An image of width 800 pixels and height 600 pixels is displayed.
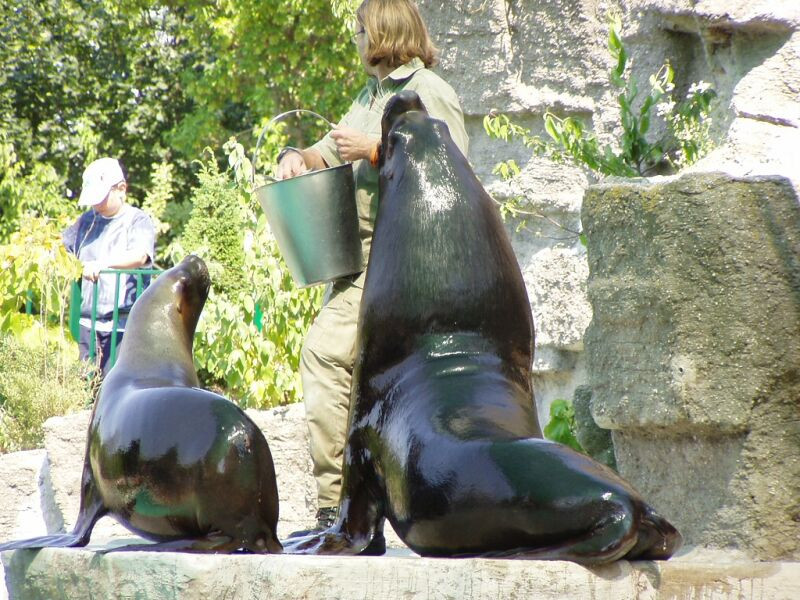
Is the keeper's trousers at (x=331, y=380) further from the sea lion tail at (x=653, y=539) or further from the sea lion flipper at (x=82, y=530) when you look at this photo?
the sea lion tail at (x=653, y=539)

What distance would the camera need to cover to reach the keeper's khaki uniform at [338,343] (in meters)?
3.93

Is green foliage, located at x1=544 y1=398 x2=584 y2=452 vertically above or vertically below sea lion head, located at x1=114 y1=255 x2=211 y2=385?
below

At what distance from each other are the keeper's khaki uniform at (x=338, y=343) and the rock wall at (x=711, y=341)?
27.9 inches

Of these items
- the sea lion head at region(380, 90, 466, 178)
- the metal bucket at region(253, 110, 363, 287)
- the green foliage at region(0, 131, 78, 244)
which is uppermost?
the sea lion head at region(380, 90, 466, 178)

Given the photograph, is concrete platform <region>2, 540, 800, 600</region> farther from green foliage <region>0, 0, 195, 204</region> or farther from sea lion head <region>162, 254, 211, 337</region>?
green foliage <region>0, 0, 195, 204</region>

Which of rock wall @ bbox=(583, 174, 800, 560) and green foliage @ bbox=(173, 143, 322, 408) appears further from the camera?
green foliage @ bbox=(173, 143, 322, 408)

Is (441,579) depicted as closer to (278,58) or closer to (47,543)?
(47,543)

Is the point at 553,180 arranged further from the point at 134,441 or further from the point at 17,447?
the point at 134,441

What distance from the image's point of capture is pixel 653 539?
225cm

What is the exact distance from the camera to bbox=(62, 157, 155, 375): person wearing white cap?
711 centimetres

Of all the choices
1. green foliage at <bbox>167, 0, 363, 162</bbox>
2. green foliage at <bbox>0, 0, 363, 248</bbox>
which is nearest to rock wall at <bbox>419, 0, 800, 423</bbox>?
green foliage at <bbox>167, 0, 363, 162</bbox>

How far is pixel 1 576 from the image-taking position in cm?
529

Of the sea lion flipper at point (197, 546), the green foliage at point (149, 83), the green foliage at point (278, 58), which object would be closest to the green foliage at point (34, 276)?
the sea lion flipper at point (197, 546)

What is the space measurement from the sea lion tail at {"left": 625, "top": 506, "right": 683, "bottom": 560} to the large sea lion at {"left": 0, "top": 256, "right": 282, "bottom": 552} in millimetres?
1053
